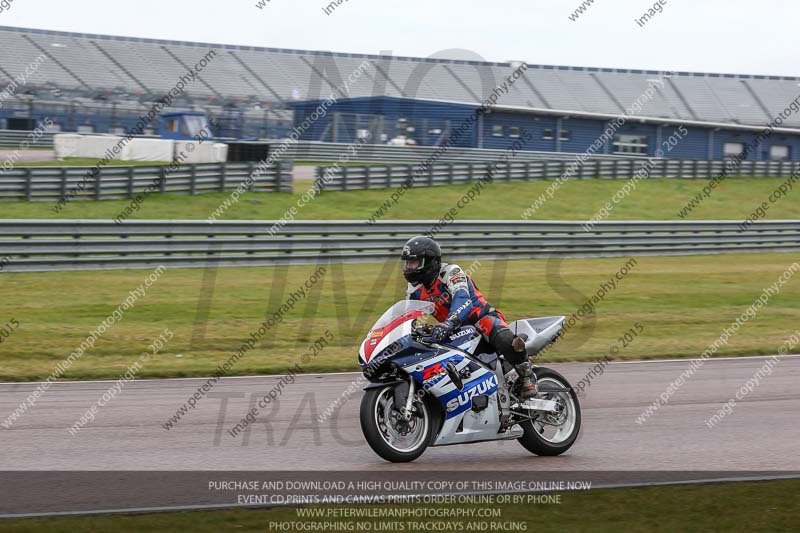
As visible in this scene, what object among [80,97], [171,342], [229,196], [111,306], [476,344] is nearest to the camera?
[476,344]

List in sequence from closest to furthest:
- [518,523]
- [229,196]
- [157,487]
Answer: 1. [518,523]
2. [157,487]
3. [229,196]

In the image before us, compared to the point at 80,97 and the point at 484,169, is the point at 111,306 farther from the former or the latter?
the point at 80,97

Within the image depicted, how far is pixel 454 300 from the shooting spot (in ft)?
26.4

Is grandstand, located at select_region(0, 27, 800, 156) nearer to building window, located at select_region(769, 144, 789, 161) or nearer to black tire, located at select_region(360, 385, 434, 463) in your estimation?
building window, located at select_region(769, 144, 789, 161)

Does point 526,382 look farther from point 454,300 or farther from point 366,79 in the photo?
point 366,79

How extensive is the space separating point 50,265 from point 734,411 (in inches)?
546

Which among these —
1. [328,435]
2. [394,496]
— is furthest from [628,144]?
[394,496]

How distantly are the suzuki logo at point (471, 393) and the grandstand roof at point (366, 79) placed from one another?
47.2 m

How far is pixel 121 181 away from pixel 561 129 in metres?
34.5

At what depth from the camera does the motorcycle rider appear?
26.2 feet

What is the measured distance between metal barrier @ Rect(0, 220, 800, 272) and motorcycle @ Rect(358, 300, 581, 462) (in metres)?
13.3

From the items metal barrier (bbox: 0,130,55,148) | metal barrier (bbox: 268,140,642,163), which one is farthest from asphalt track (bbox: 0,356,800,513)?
metal barrier (bbox: 0,130,55,148)

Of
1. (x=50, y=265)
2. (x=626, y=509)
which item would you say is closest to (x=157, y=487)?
(x=626, y=509)

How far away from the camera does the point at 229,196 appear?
30.8 meters
